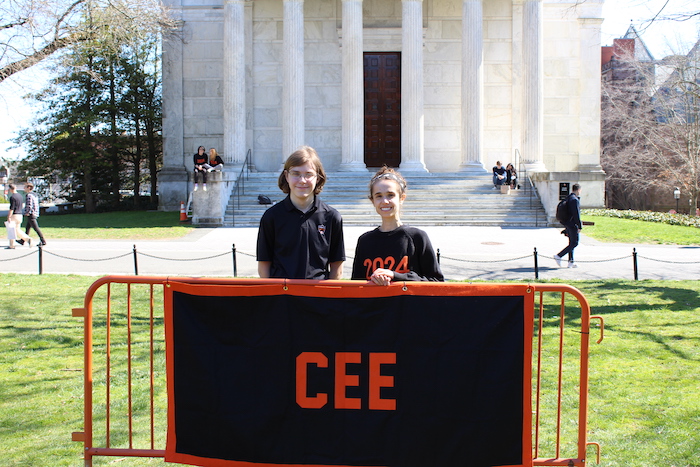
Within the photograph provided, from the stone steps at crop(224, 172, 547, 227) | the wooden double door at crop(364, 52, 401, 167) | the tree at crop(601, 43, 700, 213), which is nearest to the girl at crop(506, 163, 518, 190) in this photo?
the stone steps at crop(224, 172, 547, 227)

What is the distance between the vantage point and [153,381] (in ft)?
20.0

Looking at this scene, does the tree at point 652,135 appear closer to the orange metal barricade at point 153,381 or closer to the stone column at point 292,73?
the stone column at point 292,73

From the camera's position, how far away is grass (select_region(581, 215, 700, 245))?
2152 cm

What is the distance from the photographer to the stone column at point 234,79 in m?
30.4

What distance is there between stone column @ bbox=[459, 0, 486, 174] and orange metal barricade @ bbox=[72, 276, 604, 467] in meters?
20.4

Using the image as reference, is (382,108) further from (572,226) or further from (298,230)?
(298,230)

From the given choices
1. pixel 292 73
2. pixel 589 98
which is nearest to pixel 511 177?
pixel 589 98

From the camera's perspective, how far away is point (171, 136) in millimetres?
34844

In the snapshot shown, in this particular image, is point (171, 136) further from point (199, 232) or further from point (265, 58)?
point (199, 232)

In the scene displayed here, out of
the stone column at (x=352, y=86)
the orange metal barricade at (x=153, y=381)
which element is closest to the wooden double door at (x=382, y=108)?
the stone column at (x=352, y=86)

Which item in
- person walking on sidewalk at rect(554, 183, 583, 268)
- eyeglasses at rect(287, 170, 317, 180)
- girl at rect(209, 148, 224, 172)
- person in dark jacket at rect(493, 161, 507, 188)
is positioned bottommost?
person walking on sidewalk at rect(554, 183, 583, 268)

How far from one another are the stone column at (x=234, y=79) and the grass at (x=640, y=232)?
15.6 m

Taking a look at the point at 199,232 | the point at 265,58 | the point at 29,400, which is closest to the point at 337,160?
the point at 265,58

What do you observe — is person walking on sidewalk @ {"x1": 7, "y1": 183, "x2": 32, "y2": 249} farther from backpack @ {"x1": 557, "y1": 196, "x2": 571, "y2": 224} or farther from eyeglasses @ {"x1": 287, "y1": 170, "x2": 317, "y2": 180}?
eyeglasses @ {"x1": 287, "y1": 170, "x2": 317, "y2": 180}
